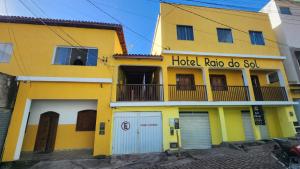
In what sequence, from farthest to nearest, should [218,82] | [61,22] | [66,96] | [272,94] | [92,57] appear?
[218,82], [272,94], [92,57], [61,22], [66,96]

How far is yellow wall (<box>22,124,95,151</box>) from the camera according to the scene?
9.76m

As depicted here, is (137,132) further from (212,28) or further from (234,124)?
(212,28)

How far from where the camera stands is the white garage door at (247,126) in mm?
11617

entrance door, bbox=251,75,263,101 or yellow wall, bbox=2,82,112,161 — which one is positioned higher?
entrance door, bbox=251,75,263,101

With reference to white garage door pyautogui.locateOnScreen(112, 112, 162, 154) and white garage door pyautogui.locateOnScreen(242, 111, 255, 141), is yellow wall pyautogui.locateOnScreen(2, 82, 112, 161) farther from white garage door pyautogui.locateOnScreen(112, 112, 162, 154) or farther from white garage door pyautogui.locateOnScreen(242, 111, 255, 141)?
white garage door pyautogui.locateOnScreen(242, 111, 255, 141)

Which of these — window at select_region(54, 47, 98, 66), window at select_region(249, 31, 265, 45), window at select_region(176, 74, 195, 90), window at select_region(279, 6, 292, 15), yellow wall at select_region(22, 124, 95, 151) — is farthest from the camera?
window at select_region(279, 6, 292, 15)

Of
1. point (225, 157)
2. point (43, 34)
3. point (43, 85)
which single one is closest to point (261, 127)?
point (225, 157)

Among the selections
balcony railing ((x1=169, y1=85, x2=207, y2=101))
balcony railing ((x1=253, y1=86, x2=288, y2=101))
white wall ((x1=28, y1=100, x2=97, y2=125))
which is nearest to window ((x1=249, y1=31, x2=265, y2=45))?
balcony railing ((x1=253, y1=86, x2=288, y2=101))

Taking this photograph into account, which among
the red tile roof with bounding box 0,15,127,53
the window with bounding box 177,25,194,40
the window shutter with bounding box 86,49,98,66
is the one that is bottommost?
the window shutter with bounding box 86,49,98,66

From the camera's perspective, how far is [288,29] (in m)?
13.4

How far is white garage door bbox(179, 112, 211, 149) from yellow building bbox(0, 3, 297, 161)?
0.22 ft

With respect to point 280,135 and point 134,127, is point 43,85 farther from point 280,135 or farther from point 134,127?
point 280,135

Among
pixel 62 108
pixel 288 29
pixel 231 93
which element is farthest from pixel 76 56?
pixel 288 29

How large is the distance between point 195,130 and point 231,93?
13.2ft
